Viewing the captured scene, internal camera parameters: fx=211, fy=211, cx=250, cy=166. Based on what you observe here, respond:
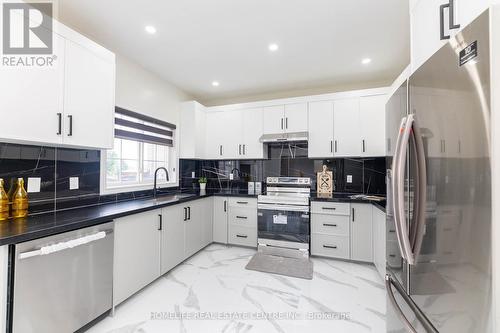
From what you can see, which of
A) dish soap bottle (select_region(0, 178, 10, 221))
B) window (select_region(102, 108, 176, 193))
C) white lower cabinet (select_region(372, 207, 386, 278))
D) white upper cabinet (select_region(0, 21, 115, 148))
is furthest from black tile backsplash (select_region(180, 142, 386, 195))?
dish soap bottle (select_region(0, 178, 10, 221))

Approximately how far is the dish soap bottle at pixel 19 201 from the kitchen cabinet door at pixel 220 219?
7.33 feet

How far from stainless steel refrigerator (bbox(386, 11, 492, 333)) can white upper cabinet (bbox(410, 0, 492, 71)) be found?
0.56 feet

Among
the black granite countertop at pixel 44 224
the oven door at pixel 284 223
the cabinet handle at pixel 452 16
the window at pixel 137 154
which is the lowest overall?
the oven door at pixel 284 223

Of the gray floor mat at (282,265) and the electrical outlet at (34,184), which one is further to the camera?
the gray floor mat at (282,265)

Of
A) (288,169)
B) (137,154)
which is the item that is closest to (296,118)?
(288,169)

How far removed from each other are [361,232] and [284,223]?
3.33 feet

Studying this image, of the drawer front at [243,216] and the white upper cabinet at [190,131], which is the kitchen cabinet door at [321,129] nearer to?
the drawer front at [243,216]

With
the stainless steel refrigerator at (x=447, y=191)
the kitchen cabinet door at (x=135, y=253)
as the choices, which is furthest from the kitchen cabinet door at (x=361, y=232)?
the kitchen cabinet door at (x=135, y=253)

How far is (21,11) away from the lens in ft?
4.70

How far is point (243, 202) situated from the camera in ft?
11.1

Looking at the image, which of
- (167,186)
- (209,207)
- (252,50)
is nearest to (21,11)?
(252,50)

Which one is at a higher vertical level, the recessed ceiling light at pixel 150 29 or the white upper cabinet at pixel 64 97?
the recessed ceiling light at pixel 150 29

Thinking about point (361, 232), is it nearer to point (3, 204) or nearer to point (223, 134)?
point (223, 134)

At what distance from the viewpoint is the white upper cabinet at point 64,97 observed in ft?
4.60
